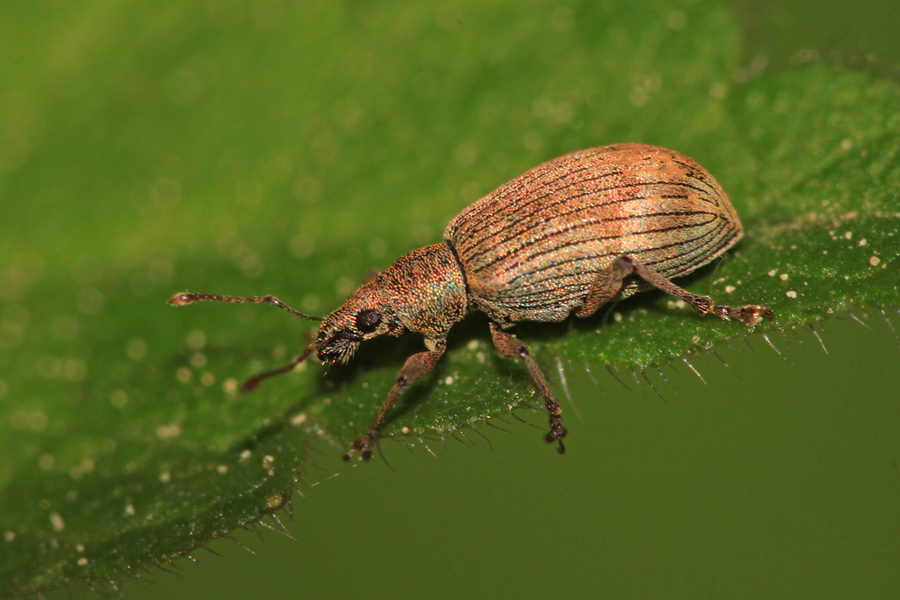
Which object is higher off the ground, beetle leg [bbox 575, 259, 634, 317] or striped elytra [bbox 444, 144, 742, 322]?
striped elytra [bbox 444, 144, 742, 322]

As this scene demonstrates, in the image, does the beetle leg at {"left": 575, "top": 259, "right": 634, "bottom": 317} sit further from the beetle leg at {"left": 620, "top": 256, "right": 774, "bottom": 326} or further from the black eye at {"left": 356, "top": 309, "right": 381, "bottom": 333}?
the black eye at {"left": 356, "top": 309, "right": 381, "bottom": 333}

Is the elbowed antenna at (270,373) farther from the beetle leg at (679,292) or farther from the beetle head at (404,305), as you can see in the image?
the beetle leg at (679,292)

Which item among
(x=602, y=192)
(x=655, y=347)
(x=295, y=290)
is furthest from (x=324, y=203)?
(x=655, y=347)

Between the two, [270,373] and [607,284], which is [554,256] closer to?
[607,284]

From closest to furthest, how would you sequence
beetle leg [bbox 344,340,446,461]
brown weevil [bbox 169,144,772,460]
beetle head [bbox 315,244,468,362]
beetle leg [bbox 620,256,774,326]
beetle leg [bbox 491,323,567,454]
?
beetle leg [bbox 620,256,774,326] < brown weevil [bbox 169,144,772,460] < beetle leg [bbox 491,323,567,454] < beetle leg [bbox 344,340,446,461] < beetle head [bbox 315,244,468,362]

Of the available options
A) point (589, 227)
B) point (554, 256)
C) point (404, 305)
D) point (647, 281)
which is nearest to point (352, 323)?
point (404, 305)

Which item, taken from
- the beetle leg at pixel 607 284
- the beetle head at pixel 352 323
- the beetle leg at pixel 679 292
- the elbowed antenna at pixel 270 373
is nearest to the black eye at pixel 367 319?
the beetle head at pixel 352 323

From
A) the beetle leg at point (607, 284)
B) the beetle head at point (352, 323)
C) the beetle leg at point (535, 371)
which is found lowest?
the beetle leg at point (535, 371)

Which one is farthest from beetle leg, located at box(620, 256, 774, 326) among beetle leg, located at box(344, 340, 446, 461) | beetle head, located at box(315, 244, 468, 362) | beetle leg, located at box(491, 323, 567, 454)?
beetle leg, located at box(344, 340, 446, 461)
